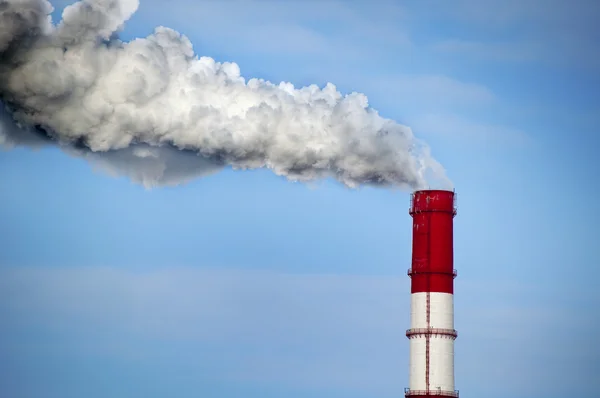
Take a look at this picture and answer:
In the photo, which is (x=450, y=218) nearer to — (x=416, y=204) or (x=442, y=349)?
(x=416, y=204)

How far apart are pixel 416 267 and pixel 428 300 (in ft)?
5.06

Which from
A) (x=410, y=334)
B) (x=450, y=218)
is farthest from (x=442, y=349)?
(x=450, y=218)

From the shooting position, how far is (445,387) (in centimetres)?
3650

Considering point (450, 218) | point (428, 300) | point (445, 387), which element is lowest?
point (445, 387)

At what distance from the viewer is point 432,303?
120 feet

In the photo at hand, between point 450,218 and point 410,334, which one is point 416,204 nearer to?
point 450,218

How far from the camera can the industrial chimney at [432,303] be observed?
36562 millimetres

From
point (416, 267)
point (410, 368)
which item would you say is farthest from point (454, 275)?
point (410, 368)

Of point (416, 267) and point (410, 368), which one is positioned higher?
point (416, 267)

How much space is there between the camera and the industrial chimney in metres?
36.6

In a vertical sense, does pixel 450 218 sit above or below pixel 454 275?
above

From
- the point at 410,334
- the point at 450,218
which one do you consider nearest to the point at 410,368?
the point at 410,334

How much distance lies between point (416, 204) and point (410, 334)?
575 cm

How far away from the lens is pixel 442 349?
36.6 m
